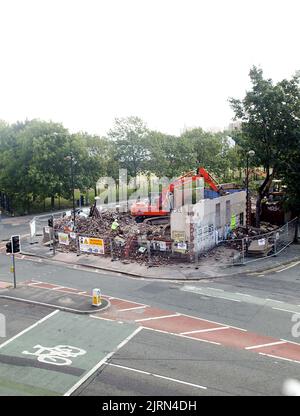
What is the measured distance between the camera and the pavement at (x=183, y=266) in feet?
89.7

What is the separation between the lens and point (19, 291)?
2366 cm

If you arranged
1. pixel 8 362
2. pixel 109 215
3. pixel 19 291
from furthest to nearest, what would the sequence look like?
1. pixel 109 215
2. pixel 19 291
3. pixel 8 362

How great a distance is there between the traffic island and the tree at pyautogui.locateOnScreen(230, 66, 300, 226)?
1990 cm

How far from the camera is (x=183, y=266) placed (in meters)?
28.9

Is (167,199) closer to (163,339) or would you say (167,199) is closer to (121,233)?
(121,233)

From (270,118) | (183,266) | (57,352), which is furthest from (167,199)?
(57,352)

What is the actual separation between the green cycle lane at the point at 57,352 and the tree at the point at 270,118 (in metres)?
22.3

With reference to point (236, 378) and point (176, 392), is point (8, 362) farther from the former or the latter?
point (236, 378)

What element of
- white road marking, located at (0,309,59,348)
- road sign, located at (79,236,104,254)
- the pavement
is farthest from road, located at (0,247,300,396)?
road sign, located at (79,236,104,254)

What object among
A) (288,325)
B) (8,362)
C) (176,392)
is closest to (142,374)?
(176,392)

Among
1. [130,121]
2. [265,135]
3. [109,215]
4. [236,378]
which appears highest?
[130,121]

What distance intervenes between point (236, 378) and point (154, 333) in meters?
4.86

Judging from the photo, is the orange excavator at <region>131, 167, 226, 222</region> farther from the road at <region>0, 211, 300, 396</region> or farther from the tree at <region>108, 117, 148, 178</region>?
the tree at <region>108, 117, 148, 178</region>

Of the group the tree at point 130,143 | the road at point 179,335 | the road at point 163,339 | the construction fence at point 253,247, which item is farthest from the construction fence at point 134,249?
the tree at point 130,143
